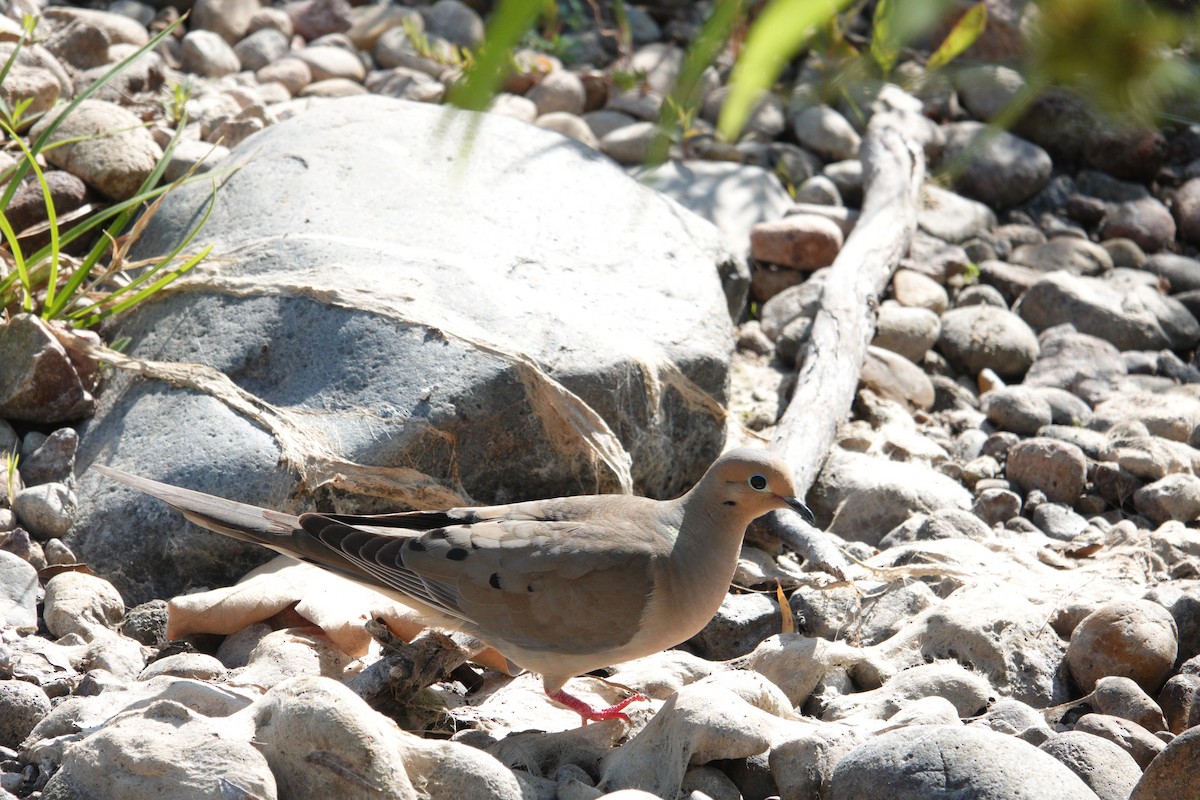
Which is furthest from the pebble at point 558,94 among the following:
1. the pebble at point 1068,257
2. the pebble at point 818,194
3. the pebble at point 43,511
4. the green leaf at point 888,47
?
the green leaf at point 888,47

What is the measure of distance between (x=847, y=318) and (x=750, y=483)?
2.14 metres

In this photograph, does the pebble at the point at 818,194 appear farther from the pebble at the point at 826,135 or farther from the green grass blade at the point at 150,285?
the green grass blade at the point at 150,285

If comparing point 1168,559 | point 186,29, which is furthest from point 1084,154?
point 186,29

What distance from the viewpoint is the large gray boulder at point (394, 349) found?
142 inches

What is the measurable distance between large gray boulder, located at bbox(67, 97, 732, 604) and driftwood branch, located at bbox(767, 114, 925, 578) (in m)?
0.40

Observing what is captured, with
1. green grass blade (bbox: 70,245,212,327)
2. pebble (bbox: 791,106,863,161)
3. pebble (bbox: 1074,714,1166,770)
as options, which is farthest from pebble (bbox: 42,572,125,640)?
pebble (bbox: 791,106,863,161)

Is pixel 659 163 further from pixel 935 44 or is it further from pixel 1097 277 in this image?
pixel 935 44

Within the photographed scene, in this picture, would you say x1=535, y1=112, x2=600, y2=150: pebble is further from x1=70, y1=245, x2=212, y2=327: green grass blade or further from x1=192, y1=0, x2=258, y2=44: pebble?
x1=70, y1=245, x2=212, y2=327: green grass blade

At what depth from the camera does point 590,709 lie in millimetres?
3104

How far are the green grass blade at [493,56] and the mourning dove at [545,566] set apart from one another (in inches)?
91.9

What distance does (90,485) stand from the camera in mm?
3625

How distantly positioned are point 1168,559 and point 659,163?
150 inches

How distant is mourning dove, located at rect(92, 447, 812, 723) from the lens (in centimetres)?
299

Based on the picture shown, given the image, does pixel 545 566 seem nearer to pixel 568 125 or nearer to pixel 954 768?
pixel 954 768
